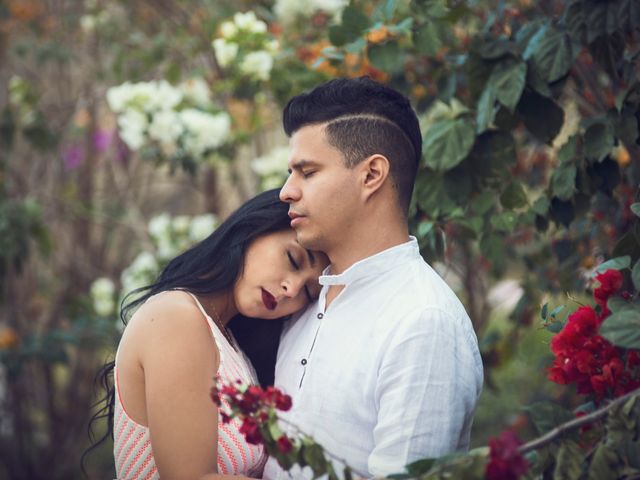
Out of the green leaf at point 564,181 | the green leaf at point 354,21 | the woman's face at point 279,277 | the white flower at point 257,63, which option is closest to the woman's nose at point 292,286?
the woman's face at point 279,277

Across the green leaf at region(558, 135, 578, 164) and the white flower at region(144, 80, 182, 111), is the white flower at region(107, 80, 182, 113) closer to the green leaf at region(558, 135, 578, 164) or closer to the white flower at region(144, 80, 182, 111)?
the white flower at region(144, 80, 182, 111)

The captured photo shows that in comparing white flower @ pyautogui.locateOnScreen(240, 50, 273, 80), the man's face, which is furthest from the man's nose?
white flower @ pyautogui.locateOnScreen(240, 50, 273, 80)

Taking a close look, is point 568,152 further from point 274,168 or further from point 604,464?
point 274,168

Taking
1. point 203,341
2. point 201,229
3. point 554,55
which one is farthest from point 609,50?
point 201,229

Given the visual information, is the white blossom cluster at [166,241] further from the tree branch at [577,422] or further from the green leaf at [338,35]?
the tree branch at [577,422]

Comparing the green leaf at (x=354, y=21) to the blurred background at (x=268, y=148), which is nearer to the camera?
the blurred background at (x=268, y=148)

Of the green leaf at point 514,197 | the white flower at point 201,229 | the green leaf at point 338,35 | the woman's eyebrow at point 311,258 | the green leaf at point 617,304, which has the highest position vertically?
the green leaf at point 338,35

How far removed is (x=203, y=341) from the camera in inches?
84.7

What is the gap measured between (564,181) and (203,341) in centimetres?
102

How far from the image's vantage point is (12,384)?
4.89 metres

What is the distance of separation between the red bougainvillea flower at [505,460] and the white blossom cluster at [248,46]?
2.37 m

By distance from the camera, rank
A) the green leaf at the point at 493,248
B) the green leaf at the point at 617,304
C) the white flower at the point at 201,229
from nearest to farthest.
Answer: the green leaf at the point at 617,304, the green leaf at the point at 493,248, the white flower at the point at 201,229

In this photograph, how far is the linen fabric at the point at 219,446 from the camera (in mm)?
2143

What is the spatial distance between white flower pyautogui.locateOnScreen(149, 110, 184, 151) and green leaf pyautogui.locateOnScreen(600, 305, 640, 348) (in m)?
2.39
